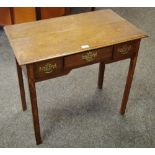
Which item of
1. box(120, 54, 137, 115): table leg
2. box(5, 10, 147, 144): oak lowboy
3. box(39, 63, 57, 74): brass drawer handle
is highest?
box(5, 10, 147, 144): oak lowboy

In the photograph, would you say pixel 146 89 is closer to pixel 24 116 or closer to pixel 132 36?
pixel 132 36

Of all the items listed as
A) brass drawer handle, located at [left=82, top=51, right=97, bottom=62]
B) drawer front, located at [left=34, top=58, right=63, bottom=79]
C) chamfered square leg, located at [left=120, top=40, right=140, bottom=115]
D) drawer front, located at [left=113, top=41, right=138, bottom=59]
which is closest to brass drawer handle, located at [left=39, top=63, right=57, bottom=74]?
drawer front, located at [left=34, top=58, right=63, bottom=79]

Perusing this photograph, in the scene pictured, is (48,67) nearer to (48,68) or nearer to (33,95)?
(48,68)

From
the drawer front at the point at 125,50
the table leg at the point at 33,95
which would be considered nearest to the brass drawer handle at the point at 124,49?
the drawer front at the point at 125,50

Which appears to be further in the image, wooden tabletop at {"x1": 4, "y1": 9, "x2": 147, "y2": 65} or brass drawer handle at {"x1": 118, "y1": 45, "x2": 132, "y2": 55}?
brass drawer handle at {"x1": 118, "y1": 45, "x2": 132, "y2": 55}

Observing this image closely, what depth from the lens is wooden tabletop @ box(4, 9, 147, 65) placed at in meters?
1.21

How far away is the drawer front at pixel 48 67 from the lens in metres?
1.18

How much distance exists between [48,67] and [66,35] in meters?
0.26

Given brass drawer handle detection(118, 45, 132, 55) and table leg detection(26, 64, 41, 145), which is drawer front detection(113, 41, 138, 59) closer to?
brass drawer handle detection(118, 45, 132, 55)

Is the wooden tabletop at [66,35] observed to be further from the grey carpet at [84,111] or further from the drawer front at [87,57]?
the grey carpet at [84,111]

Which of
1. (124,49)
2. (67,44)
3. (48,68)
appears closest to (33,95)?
(48,68)

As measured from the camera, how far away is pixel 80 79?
2127mm

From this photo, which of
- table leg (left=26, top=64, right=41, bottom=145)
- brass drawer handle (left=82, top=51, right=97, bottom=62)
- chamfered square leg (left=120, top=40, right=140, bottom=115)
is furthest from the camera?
chamfered square leg (left=120, top=40, right=140, bottom=115)
